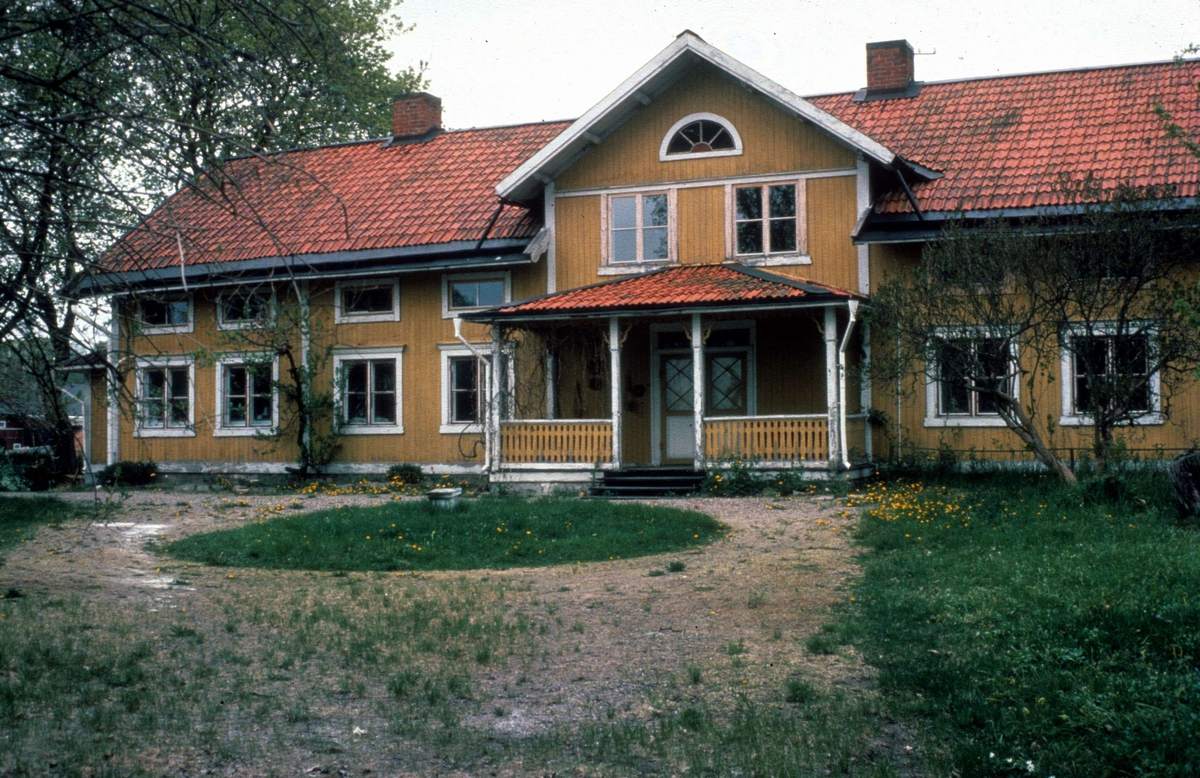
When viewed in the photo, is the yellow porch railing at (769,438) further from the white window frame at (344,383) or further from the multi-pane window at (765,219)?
the white window frame at (344,383)

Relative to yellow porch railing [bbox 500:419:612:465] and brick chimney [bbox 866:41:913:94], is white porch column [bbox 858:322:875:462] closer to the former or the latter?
yellow porch railing [bbox 500:419:612:465]

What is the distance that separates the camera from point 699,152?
21094mm

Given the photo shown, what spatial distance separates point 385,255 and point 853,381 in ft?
29.5

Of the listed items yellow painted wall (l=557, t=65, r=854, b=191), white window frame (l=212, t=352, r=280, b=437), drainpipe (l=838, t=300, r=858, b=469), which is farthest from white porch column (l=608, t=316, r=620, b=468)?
white window frame (l=212, t=352, r=280, b=437)

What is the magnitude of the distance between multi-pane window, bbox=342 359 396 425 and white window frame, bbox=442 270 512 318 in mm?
1615

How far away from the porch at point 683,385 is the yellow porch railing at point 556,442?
0.07 feet

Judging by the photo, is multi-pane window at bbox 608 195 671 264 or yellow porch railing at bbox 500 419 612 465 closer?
yellow porch railing at bbox 500 419 612 465

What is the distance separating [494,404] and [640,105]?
20.1ft

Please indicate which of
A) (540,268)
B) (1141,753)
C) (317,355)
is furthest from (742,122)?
(1141,753)

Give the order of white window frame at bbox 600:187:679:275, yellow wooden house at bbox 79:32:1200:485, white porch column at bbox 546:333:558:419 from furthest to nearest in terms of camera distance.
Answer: white porch column at bbox 546:333:558:419, white window frame at bbox 600:187:679:275, yellow wooden house at bbox 79:32:1200:485

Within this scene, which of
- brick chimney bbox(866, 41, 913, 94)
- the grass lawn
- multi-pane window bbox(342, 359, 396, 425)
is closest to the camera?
the grass lawn

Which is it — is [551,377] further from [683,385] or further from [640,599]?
[640,599]

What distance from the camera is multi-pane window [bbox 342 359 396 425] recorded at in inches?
913

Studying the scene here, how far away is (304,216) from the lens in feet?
80.8
